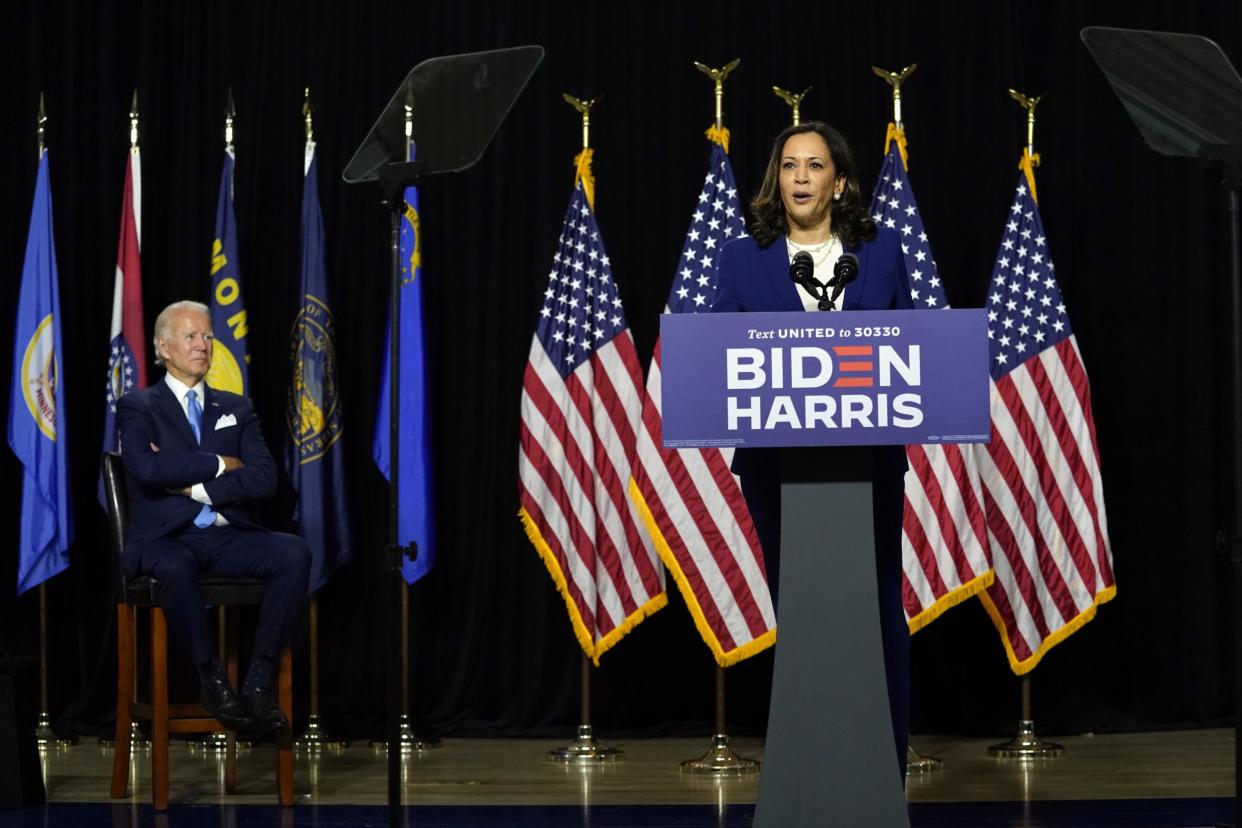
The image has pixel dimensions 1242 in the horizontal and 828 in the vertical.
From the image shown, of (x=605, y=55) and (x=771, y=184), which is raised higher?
(x=605, y=55)

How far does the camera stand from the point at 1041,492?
509cm

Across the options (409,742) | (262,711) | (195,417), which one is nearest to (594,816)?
(262,711)

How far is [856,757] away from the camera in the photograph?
2682 millimetres

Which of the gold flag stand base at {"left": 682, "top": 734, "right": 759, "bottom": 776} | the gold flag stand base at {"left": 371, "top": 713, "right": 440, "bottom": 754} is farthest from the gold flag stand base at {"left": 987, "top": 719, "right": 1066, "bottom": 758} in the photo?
the gold flag stand base at {"left": 371, "top": 713, "right": 440, "bottom": 754}

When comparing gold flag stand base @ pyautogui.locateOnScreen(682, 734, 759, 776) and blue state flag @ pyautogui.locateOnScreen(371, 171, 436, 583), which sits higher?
blue state flag @ pyautogui.locateOnScreen(371, 171, 436, 583)

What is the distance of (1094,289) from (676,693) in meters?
2.11

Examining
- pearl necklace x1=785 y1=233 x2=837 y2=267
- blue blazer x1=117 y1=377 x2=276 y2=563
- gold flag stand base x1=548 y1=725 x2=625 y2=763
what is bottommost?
gold flag stand base x1=548 y1=725 x2=625 y2=763

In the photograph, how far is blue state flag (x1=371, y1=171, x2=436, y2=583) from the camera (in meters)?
5.25

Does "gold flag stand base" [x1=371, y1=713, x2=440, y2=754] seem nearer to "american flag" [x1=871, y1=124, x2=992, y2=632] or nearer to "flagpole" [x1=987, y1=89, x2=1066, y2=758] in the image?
"american flag" [x1=871, y1=124, x2=992, y2=632]

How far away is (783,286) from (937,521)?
2.22m

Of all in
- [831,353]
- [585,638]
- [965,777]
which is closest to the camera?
[831,353]

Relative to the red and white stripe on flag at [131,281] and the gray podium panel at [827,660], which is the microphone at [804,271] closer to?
the gray podium panel at [827,660]

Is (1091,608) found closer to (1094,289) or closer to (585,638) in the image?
(1094,289)

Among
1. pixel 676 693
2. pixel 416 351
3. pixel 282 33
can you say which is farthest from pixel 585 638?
pixel 282 33
